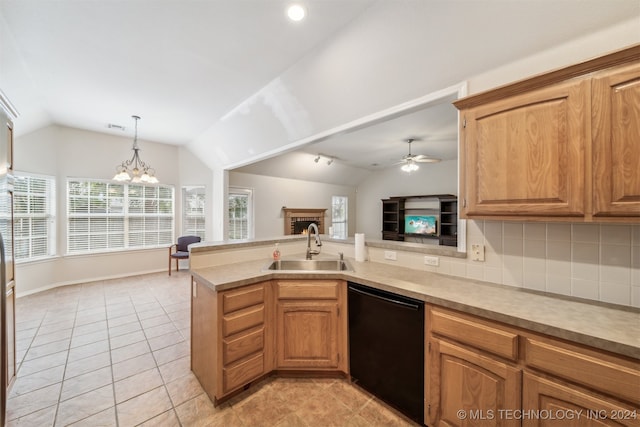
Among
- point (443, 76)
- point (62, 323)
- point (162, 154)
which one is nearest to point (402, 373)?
point (443, 76)

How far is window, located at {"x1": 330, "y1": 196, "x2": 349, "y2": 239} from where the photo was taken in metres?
8.04

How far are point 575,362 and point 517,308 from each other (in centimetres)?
28

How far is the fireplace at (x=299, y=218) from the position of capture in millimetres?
6520

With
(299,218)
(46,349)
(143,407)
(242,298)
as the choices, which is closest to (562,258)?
(242,298)

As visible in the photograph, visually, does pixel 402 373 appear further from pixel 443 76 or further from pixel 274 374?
pixel 443 76

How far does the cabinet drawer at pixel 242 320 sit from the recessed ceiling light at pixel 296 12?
7.57 feet

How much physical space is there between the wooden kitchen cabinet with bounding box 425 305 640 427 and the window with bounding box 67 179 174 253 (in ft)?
19.8

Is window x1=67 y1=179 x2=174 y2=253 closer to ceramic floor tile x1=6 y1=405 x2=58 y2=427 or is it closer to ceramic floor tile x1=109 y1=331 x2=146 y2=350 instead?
ceramic floor tile x1=109 y1=331 x2=146 y2=350

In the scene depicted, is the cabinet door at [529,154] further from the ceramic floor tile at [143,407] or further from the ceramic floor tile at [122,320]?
the ceramic floor tile at [122,320]

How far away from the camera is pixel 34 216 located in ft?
13.7

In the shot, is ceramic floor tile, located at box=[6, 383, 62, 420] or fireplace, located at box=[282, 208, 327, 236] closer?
ceramic floor tile, located at box=[6, 383, 62, 420]

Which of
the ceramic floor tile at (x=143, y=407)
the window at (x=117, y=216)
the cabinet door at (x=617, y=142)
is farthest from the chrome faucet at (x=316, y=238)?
the window at (x=117, y=216)

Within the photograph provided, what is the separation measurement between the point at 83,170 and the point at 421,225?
785 cm

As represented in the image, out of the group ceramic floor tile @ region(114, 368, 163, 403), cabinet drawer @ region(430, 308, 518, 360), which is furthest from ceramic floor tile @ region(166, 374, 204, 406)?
cabinet drawer @ region(430, 308, 518, 360)
